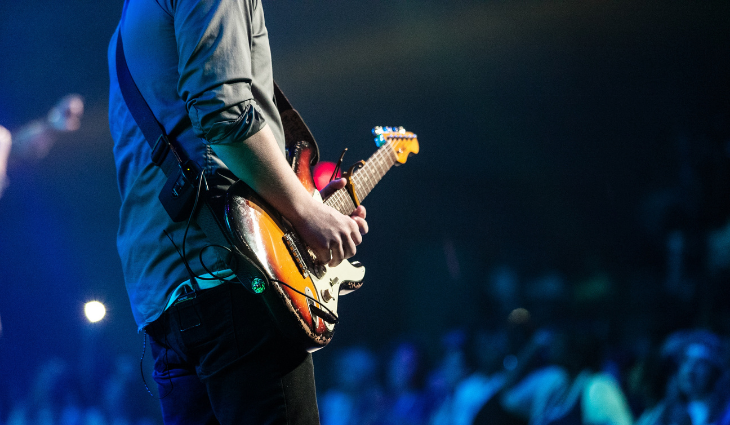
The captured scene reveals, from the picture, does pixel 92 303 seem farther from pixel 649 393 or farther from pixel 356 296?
pixel 649 393

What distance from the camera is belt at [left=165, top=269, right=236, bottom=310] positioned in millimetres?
738

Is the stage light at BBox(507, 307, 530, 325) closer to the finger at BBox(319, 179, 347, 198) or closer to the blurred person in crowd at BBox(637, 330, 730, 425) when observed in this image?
the blurred person in crowd at BBox(637, 330, 730, 425)

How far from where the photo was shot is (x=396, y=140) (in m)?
1.68

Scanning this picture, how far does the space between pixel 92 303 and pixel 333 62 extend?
1572mm

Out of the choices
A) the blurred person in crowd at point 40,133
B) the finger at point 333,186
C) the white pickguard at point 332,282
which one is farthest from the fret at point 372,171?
the blurred person in crowd at point 40,133

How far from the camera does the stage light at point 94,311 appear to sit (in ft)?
7.10

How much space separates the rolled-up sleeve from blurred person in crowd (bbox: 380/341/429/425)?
5.90 ft

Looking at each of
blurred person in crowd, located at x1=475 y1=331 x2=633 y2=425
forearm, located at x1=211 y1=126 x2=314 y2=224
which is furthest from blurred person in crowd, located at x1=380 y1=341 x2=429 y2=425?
forearm, located at x1=211 y1=126 x2=314 y2=224

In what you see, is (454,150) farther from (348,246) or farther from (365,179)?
(348,246)

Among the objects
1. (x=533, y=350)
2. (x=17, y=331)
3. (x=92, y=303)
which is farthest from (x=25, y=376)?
(x=533, y=350)

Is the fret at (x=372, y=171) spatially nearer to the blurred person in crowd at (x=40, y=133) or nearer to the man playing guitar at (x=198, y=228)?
the man playing guitar at (x=198, y=228)

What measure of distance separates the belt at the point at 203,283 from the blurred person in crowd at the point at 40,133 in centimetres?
179

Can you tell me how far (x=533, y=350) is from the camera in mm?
2287

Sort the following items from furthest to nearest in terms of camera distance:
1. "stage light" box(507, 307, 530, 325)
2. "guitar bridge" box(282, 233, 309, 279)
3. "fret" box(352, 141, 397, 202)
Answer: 1. "stage light" box(507, 307, 530, 325)
2. "fret" box(352, 141, 397, 202)
3. "guitar bridge" box(282, 233, 309, 279)
